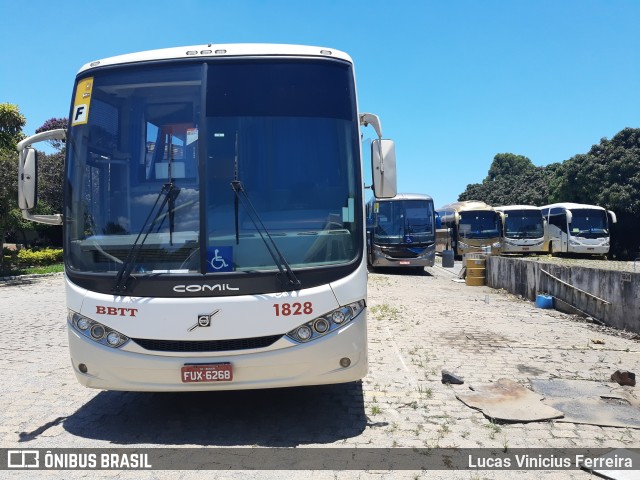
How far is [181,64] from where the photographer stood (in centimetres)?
488

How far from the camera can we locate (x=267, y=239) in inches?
179

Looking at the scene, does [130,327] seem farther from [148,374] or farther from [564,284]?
[564,284]

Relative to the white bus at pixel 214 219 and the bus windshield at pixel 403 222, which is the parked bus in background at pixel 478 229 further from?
the white bus at pixel 214 219

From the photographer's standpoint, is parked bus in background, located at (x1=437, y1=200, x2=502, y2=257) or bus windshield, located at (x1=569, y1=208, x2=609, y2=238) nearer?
bus windshield, located at (x1=569, y1=208, x2=609, y2=238)

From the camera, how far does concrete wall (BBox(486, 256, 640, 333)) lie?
905 cm

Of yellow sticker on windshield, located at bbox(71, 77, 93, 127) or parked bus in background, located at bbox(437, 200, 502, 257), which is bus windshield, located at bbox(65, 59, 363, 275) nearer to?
yellow sticker on windshield, located at bbox(71, 77, 93, 127)

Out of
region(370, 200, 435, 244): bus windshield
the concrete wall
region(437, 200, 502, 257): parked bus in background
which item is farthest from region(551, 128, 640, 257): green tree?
the concrete wall

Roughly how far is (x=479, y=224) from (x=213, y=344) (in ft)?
93.3

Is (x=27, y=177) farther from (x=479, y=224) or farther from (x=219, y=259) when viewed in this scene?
(x=479, y=224)

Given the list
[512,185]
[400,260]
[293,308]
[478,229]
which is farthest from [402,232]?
[512,185]

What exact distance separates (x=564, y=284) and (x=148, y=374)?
989 centimetres

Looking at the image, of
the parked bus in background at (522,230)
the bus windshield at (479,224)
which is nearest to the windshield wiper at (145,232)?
the bus windshield at (479,224)

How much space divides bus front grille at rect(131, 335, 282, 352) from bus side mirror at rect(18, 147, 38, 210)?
180 cm

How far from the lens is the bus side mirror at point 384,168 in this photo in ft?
17.3
